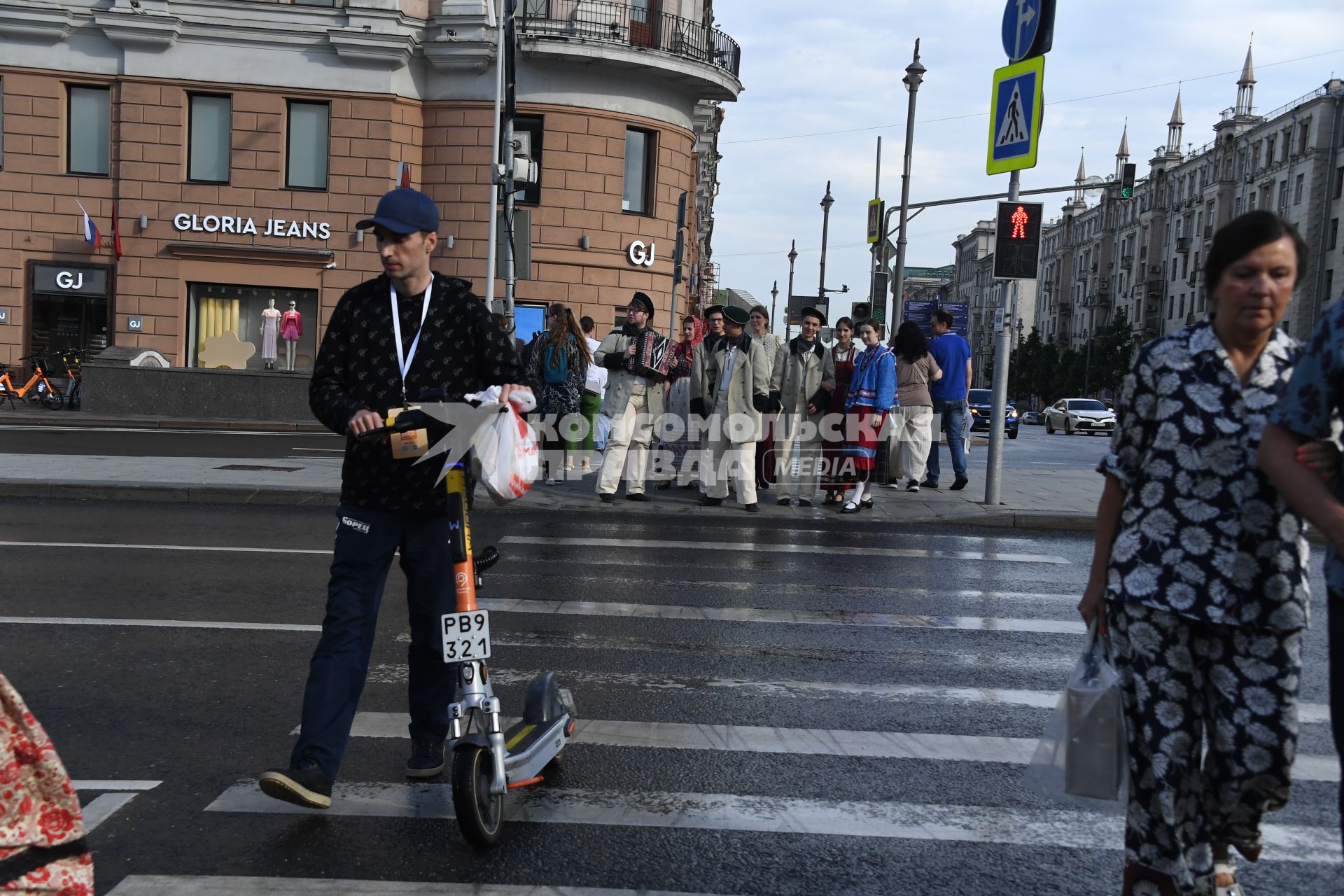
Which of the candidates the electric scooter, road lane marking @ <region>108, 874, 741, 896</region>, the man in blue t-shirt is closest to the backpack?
the man in blue t-shirt

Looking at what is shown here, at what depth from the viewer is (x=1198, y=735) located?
2910 mm

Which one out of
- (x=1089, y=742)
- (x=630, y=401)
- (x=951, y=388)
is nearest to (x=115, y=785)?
(x=1089, y=742)

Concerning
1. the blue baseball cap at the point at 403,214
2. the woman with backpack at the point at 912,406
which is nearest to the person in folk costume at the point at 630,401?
the woman with backpack at the point at 912,406

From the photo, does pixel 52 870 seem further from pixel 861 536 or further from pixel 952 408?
pixel 952 408

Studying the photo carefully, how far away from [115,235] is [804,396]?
1940cm

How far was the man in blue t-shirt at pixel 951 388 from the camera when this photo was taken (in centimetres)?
1433

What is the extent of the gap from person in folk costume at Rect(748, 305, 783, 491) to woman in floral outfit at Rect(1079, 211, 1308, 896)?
9.34 m

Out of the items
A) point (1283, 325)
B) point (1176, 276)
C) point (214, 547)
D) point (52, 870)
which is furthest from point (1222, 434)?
point (1176, 276)

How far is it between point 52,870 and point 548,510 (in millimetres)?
9478

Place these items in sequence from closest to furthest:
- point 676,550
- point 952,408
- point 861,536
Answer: point 676,550, point 861,536, point 952,408

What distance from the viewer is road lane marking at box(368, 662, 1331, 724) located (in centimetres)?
542

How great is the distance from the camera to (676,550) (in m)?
9.75

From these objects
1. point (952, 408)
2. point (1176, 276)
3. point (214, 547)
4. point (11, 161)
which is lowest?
point (214, 547)

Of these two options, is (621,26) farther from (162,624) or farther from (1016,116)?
(162,624)
